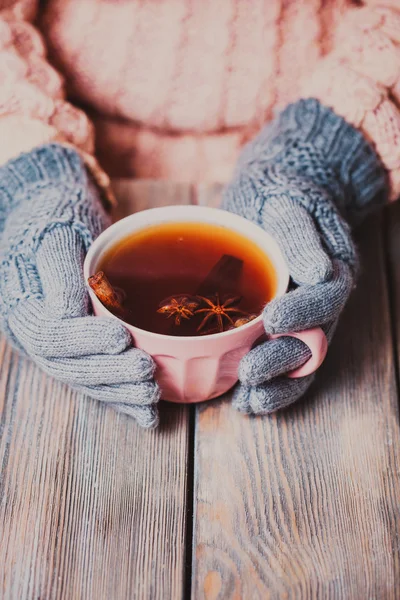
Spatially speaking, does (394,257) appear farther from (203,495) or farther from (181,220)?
(203,495)

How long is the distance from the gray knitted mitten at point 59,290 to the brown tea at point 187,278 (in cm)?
4

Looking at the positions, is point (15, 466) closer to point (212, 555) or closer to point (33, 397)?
point (33, 397)

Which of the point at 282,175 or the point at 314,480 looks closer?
the point at 314,480

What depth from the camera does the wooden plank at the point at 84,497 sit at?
626 millimetres

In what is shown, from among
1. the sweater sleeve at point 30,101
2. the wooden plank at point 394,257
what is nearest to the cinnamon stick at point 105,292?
the sweater sleeve at point 30,101

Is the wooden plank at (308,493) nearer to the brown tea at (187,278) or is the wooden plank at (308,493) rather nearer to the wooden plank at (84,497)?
the wooden plank at (84,497)

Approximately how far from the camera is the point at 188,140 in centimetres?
105

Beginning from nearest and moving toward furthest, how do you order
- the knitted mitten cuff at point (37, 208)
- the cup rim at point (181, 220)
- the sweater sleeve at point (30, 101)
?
the cup rim at point (181, 220)
the knitted mitten cuff at point (37, 208)
the sweater sleeve at point (30, 101)

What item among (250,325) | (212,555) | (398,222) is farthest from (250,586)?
(398,222)

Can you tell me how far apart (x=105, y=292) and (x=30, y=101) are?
35 centimetres

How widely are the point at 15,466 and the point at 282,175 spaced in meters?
0.49

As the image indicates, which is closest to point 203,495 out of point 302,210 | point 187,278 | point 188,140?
point 187,278

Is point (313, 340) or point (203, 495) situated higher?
point (313, 340)

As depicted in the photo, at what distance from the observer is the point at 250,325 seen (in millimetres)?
629
